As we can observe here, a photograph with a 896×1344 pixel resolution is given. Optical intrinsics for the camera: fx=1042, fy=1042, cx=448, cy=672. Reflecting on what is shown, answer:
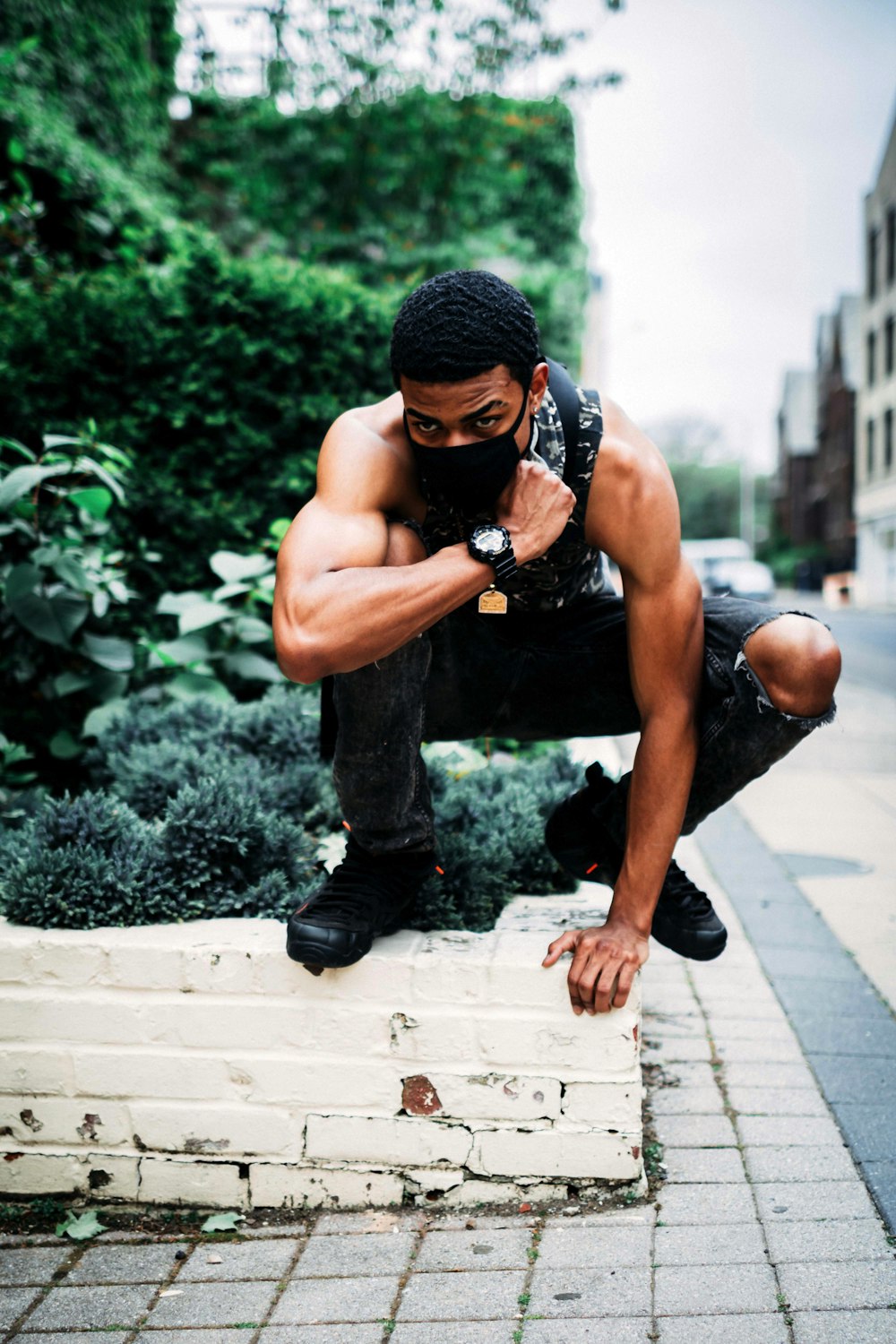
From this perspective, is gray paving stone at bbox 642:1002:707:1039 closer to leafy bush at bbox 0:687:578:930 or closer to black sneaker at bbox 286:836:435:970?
leafy bush at bbox 0:687:578:930

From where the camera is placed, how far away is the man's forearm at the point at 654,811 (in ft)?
7.10

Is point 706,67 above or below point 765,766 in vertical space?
above

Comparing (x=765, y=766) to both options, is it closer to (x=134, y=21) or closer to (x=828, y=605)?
(x=134, y=21)

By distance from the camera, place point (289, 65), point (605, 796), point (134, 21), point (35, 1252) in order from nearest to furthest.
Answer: point (35, 1252) < point (605, 796) < point (134, 21) < point (289, 65)

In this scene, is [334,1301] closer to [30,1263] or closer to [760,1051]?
[30,1263]

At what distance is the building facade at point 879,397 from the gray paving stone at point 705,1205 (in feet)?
111

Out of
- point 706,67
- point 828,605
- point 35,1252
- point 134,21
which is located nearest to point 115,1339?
point 35,1252

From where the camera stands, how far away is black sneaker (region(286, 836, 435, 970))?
80.3 inches

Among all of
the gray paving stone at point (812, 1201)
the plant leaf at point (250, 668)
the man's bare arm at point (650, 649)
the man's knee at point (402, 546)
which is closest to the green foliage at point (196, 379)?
the plant leaf at point (250, 668)

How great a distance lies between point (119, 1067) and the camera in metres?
2.16

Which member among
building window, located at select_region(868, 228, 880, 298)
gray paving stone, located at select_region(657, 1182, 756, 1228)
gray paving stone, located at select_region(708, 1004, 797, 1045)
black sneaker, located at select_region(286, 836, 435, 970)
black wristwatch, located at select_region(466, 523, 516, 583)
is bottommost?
gray paving stone, located at select_region(708, 1004, 797, 1045)

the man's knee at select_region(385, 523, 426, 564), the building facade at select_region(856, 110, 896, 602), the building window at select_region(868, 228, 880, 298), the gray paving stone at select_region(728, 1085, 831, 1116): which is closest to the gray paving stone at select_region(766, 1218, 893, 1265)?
the gray paving stone at select_region(728, 1085, 831, 1116)

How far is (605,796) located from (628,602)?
0.52 metres

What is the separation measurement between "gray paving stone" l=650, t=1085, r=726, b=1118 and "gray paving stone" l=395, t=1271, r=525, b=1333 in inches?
25.5
